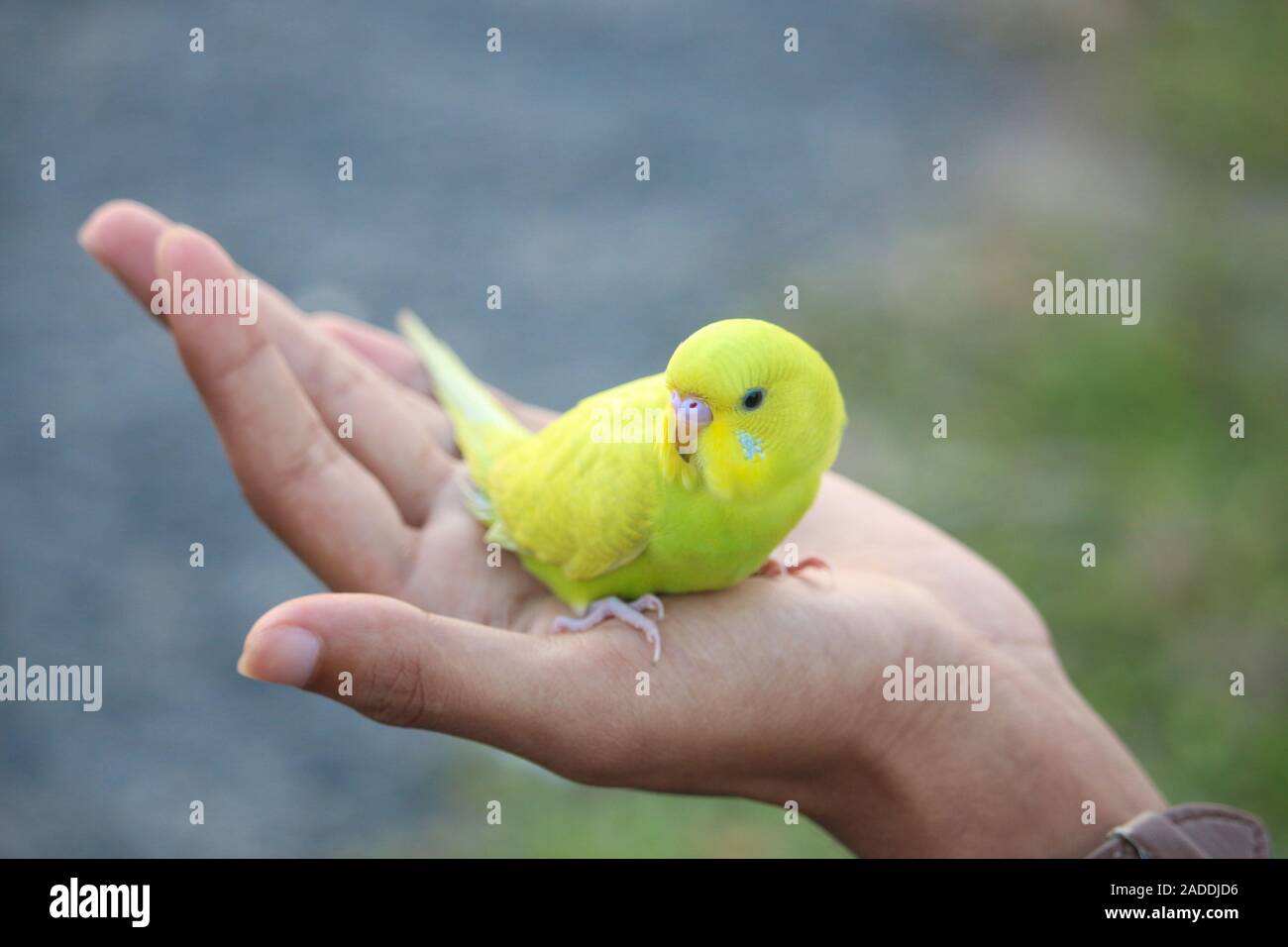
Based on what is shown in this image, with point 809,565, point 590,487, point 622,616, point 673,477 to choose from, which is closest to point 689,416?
point 673,477

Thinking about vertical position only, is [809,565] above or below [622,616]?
above

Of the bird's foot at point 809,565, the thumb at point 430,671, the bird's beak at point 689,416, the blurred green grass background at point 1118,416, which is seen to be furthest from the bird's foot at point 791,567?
the blurred green grass background at point 1118,416

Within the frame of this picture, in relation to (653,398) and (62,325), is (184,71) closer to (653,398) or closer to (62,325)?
(62,325)

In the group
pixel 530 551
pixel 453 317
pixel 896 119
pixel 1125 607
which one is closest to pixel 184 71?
pixel 453 317

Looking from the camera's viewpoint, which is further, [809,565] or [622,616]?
[809,565]

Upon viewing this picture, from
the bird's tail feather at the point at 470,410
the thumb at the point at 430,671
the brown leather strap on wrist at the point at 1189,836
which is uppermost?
the bird's tail feather at the point at 470,410

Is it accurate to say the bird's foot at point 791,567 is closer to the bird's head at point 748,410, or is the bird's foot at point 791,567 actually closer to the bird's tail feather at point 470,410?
the bird's head at point 748,410

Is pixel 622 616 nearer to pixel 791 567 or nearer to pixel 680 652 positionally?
pixel 680 652
